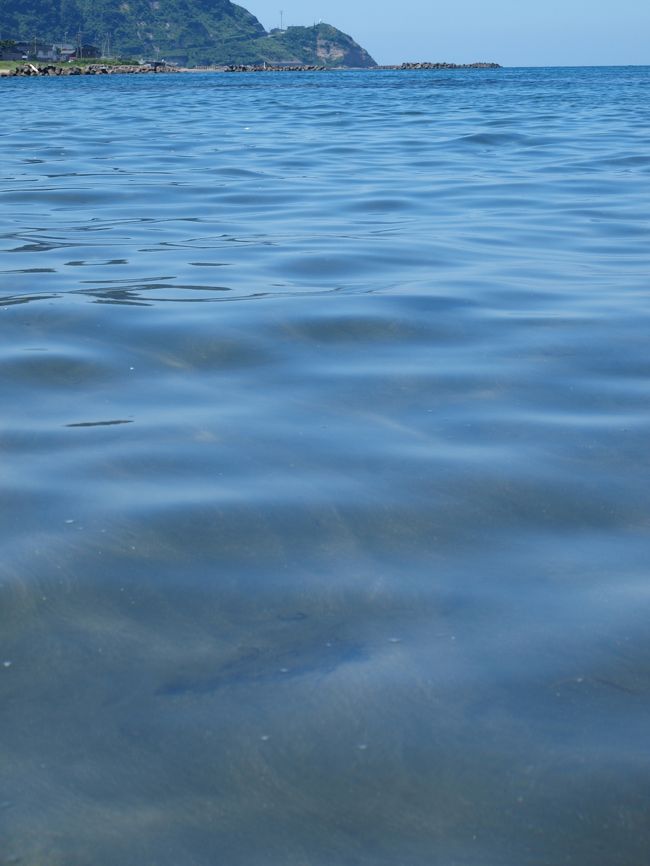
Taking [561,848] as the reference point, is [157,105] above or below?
above

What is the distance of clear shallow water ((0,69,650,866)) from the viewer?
62.4 inches

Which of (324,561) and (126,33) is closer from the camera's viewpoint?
(324,561)

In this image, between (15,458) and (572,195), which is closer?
(15,458)

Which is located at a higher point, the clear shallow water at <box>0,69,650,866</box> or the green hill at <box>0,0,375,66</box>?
the green hill at <box>0,0,375,66</box>

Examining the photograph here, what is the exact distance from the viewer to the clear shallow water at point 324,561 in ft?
5.20

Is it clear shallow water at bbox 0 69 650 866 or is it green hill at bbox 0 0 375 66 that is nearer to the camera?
clear shallow water at bbox 0 69 650 866

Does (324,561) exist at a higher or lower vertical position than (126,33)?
lower

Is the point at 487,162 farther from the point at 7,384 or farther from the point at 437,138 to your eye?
the point at 7,384

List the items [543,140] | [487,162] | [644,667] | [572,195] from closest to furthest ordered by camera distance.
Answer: [644,667] → [572,195] → [487,162] → [543,140]

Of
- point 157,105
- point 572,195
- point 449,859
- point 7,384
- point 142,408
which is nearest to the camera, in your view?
point 449,859

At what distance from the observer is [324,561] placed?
2.34m

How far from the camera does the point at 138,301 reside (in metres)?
4.73

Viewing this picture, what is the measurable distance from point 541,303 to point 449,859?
3.61 m

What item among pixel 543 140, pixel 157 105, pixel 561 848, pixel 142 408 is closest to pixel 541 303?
pixel 142 408
